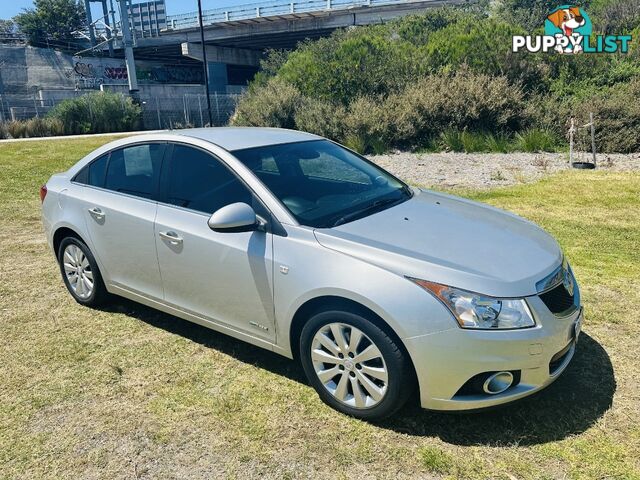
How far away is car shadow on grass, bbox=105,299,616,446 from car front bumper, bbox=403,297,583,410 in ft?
0.53

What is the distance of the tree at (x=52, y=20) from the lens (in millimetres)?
64812

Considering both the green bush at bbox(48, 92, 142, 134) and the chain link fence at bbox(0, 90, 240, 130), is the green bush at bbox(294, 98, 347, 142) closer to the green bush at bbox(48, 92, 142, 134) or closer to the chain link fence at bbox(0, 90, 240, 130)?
the chain link fence at bbox(0, 90, 240, 130)

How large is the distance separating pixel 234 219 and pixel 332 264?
0.68 m

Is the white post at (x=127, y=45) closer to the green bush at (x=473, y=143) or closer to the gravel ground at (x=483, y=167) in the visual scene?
the green bush at (x=473, y=143)

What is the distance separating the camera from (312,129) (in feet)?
51.8

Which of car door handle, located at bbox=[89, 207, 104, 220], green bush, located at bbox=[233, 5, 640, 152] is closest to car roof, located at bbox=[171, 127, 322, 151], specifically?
car door handle, located at bbox=[89, 207, 104, 220]

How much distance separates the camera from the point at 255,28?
178 ft

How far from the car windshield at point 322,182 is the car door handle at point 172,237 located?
69cm

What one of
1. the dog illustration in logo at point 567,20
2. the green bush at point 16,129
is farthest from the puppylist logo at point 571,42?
the green bush at point 16,129

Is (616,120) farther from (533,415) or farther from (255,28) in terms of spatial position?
(255,28)

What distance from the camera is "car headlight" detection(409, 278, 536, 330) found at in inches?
102

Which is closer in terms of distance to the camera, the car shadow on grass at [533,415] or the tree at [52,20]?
the car shadow on grass at [533,415]

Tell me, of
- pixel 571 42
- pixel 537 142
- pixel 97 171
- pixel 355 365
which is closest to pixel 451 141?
pixel 537 142

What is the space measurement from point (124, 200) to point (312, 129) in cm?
1225
